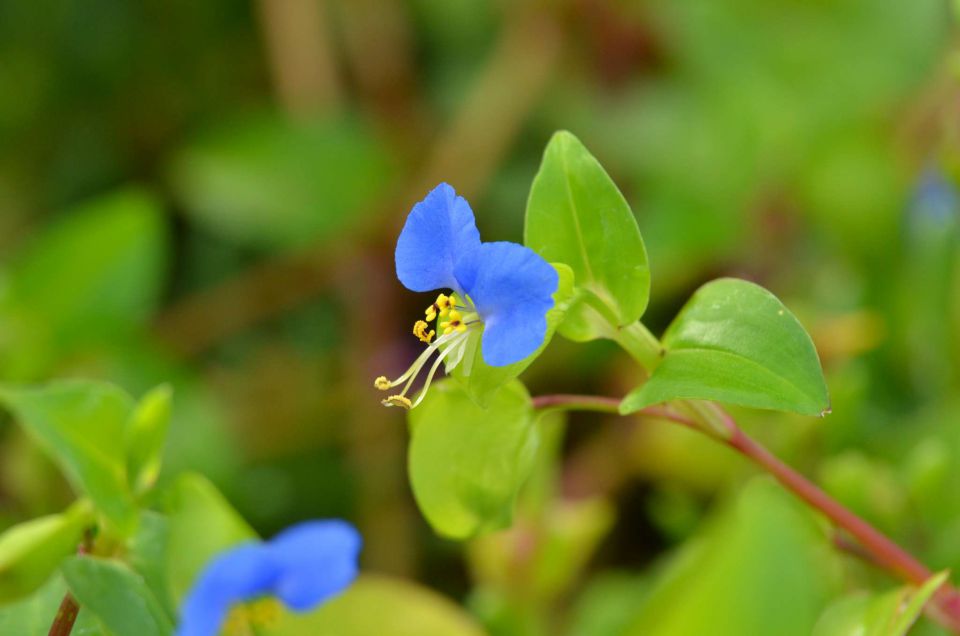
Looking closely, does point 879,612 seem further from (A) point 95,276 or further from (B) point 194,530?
(A) point 95,276

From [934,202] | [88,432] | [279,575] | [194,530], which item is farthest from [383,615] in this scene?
[934,202]

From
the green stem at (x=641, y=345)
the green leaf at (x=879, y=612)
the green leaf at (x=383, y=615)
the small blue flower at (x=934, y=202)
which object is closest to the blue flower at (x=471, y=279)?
the green stem at (x=641, y=345)

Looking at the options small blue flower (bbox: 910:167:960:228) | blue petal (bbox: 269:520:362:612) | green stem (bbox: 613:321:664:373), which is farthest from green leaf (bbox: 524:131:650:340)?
small blue flower (bbox: 910:167:960:228)

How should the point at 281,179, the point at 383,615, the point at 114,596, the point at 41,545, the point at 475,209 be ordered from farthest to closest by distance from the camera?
the point at 281,179, the point at 475,209, the point at 383,615, the point at 41,545, the point at 114,596

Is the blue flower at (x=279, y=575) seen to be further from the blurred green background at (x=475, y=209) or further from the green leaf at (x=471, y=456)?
the blurred green background at (x=475, y=209)

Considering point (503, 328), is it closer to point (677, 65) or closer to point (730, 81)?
point (730, 81)

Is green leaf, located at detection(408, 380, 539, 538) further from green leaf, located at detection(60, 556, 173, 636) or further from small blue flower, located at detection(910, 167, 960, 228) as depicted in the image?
small blue flower, located at detection(910, 167, 960, 228)

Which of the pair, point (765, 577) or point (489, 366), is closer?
point (489, 366)
